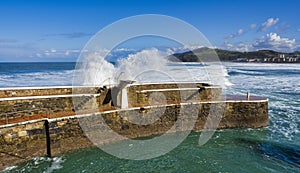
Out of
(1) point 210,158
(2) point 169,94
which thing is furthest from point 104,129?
(2) point 169,94

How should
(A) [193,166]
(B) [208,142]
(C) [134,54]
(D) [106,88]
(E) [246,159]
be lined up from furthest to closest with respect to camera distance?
(C) [134,54] → (D) [106,88] → (B) [208,142] → (E) [246,159] → (A) [193,166]

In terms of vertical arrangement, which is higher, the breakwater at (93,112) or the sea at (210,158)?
the breakwater at (93,112)

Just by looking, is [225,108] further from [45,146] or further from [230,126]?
[45,146]

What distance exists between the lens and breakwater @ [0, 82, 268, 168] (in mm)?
8789

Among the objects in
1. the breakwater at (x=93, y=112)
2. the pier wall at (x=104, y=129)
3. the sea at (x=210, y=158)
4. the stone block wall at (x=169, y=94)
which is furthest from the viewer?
the stone block wall at (x=169, y=94)

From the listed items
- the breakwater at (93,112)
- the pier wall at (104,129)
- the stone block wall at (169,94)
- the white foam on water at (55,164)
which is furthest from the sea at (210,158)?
the stone block wall at (169,94)

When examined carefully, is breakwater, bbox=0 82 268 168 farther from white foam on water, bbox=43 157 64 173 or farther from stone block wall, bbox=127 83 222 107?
white foam on water, bbox=43 157 64 173

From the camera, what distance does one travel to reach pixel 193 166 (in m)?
8.59

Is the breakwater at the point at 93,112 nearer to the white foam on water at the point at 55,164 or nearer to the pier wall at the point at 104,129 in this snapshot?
the pier wall at the point at 104,129

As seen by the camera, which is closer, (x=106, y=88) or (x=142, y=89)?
(x=106, y=88)

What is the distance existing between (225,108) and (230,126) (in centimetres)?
95

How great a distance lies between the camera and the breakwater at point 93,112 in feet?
28.8

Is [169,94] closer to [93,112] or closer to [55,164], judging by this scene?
[93,112]

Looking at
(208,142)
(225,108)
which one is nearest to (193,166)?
(208,142)
